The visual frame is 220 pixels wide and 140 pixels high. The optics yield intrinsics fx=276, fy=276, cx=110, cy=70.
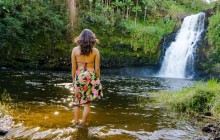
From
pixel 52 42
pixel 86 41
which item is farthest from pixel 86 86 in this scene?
pixel 52 42

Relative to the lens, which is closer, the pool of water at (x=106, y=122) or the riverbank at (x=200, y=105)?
the pool of water at (x=106, y=122)

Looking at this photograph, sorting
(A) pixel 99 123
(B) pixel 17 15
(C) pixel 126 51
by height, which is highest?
(B) pixel 17 15

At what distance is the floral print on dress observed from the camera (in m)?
5.82

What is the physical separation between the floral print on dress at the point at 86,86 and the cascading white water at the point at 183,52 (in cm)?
2608

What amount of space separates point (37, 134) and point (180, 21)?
35004 millimetres

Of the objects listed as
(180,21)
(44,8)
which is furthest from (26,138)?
(180,21)

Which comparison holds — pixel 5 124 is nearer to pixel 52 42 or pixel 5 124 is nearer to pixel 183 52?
pixel 52 42

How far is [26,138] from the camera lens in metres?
4.93

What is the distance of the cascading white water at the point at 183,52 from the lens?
30875mm

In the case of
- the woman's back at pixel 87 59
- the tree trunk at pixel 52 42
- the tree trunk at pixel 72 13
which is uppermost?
the tree trunk at pixel 72 13

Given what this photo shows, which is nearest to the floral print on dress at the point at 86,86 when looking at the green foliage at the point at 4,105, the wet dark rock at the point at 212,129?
the green foliage at the point at 4,105

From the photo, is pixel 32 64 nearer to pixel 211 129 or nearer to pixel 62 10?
pixel 62 10

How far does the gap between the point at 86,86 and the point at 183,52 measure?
27.1m

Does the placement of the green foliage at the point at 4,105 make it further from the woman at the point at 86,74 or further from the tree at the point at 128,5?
the tree at the point at 128,5
